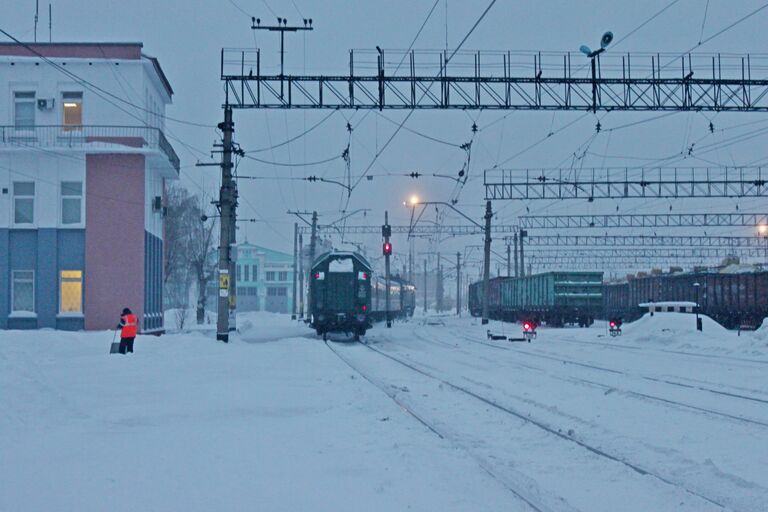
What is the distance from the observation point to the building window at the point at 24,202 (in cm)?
3500

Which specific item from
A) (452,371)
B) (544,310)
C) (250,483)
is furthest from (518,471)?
(544,310)

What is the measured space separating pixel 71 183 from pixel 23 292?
4678mm

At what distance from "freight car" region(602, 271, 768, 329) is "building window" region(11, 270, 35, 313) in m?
33.6

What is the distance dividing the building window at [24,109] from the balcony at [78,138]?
14.6 inches

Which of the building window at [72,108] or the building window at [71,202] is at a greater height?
the building window at [72,108]

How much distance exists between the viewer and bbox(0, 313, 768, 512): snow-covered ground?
7.73 metres

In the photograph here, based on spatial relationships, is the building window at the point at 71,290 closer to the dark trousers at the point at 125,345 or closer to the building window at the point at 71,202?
the building window at the point at 71,202

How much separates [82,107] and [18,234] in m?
5.59

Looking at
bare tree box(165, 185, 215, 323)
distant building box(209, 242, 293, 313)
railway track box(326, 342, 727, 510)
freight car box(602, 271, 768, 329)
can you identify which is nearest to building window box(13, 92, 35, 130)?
railway track box(326, 342, 727, 510)

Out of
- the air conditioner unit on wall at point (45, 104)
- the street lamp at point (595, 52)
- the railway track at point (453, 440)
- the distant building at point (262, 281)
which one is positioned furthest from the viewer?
the distant building at point (262, 281)

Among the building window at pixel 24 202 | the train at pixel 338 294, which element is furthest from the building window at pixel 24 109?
the train at pixel 338 294

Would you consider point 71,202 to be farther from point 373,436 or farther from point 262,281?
point 262,281

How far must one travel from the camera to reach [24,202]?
35094 mm

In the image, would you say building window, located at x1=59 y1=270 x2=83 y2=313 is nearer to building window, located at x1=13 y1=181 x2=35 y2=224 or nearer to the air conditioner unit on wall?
building window, located at x1=13 y1=181 x2=35 y2=224
